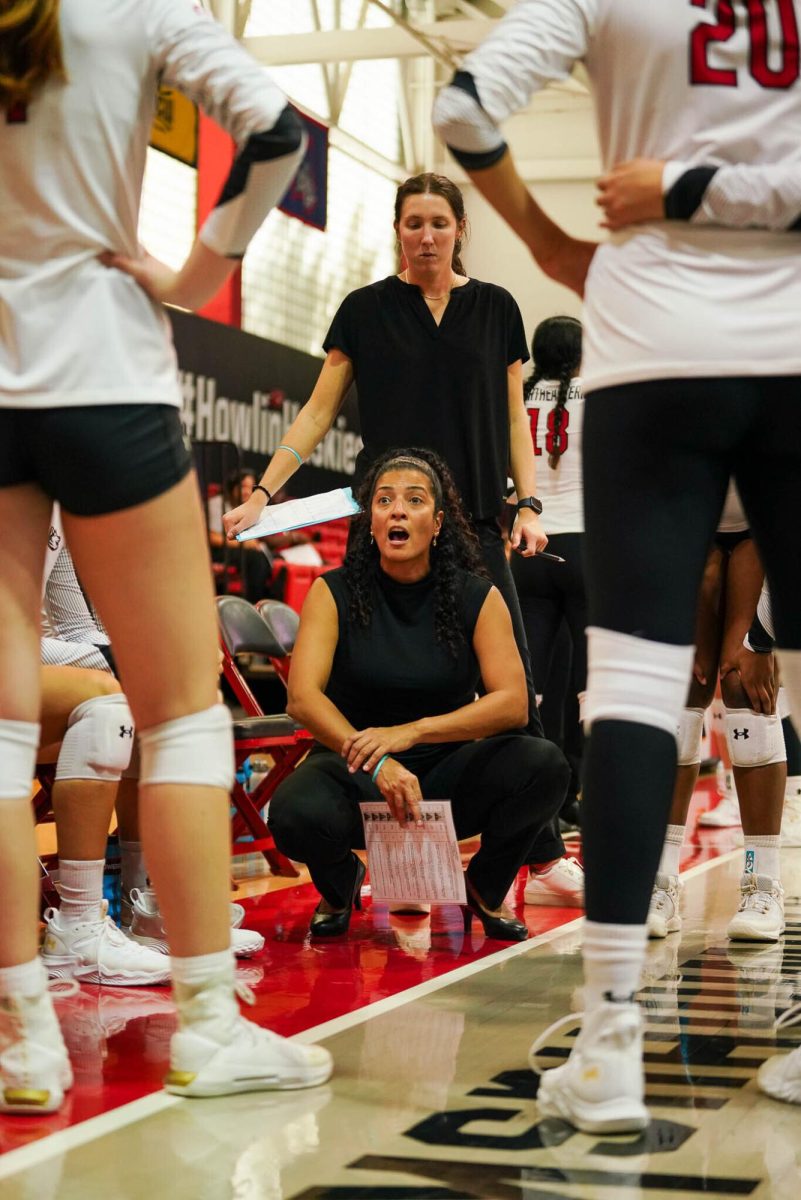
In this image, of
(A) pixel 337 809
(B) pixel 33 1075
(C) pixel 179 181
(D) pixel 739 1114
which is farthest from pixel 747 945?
(C) pixel 179 181

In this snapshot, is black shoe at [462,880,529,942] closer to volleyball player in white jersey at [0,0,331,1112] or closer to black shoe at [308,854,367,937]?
black shoe at [308,854,367,937]

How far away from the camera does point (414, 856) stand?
10.6 ft

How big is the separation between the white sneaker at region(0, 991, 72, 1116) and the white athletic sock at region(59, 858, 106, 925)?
0.91m

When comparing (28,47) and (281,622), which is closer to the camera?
(28,47)

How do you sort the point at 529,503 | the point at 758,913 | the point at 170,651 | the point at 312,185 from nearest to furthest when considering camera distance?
the point at 170,651 < the point at 758,913 < the point at 529,503 < the point at 312,185

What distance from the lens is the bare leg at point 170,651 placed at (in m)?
1.87

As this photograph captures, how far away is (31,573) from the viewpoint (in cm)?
195

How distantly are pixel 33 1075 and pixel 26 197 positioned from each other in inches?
43.2

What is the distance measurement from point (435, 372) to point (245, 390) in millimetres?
8113

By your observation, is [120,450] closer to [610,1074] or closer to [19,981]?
[19,981]

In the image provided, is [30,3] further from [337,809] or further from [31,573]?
[337,809]

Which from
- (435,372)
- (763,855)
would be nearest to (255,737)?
(435,372)

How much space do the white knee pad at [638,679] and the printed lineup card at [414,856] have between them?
1.41 m

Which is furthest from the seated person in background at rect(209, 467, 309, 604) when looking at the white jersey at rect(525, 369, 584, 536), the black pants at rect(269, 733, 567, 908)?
the black pants at rect(269, 733, 567, 908)
